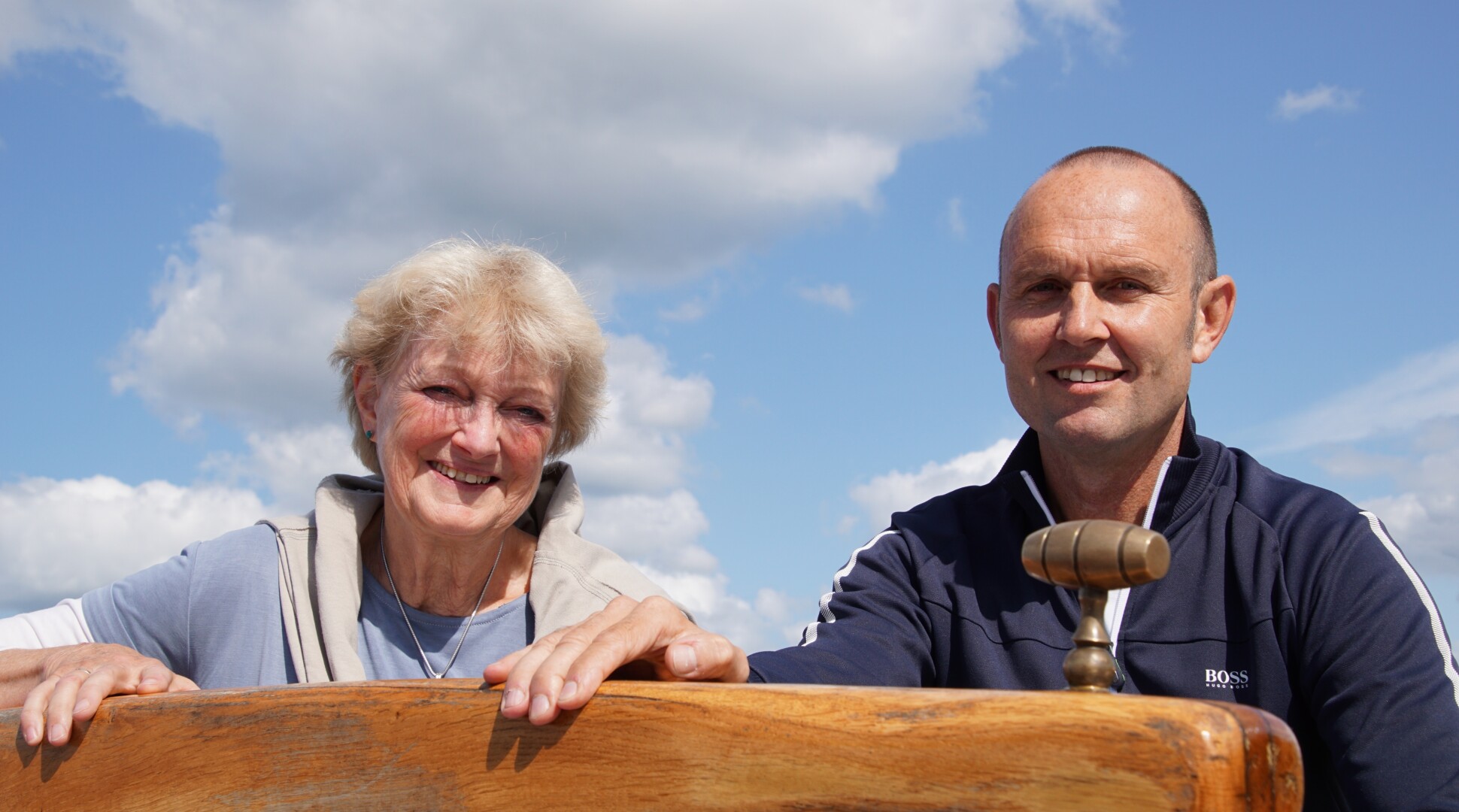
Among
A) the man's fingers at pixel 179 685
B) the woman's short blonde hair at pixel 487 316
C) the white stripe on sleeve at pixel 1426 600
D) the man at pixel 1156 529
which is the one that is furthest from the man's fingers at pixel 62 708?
the white stripe on sleeve at pixel 1426 600

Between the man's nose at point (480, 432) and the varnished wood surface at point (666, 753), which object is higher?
the man's nose at point (480, 432)

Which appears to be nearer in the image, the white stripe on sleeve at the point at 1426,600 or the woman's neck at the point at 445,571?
the white stripe on sleeve at the point at 1426,600

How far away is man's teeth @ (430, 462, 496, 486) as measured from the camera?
2877 mm

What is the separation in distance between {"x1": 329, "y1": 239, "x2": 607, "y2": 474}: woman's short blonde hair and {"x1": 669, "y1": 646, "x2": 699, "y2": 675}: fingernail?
1468 mm

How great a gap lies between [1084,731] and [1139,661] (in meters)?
1.31

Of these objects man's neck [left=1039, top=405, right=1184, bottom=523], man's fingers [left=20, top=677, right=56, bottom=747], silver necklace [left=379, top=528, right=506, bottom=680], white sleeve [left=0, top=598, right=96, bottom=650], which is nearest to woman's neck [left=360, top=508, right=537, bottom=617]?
silver necklace [left=379, top=528, right=506, bottom=680]

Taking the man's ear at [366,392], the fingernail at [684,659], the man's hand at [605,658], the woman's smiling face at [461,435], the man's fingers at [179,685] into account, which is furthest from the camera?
the man's ear at [366,392]

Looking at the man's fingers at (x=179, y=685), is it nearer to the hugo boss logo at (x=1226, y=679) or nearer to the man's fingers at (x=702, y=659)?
the man's fingers at (x=702, y=659)

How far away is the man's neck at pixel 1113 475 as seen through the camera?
2.44 metres

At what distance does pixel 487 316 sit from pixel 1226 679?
1.85 meters

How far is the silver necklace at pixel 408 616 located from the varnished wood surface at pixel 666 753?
1135 mm

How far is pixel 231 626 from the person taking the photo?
277cm

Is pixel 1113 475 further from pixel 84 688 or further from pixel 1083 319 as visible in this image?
pixel 84 688

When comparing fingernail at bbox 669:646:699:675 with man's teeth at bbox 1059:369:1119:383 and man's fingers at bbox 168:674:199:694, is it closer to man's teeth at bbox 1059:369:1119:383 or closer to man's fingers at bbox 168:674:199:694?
man's fingers at bbox 168:674:199:694
